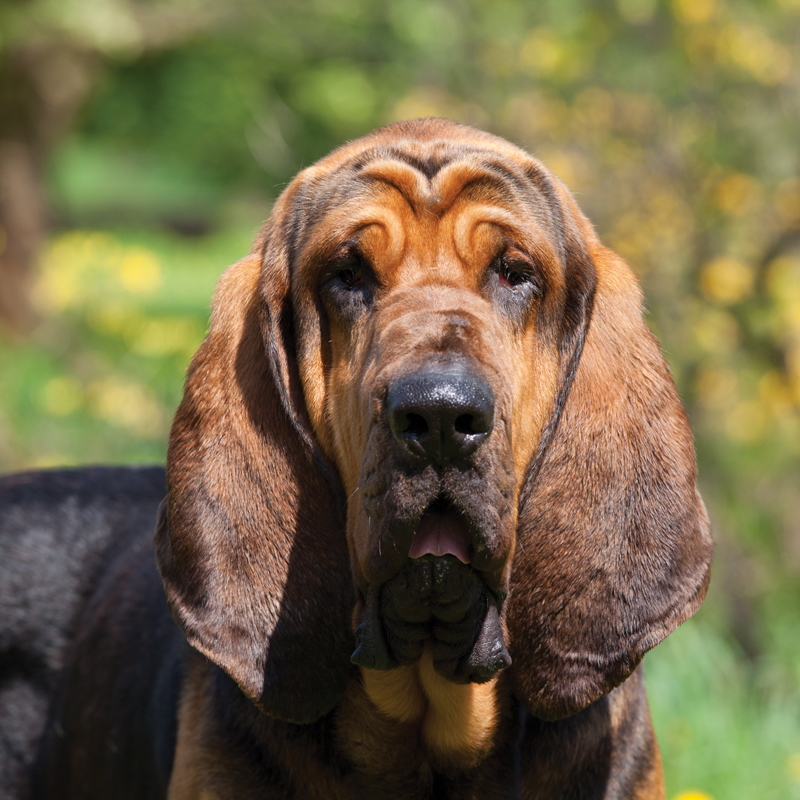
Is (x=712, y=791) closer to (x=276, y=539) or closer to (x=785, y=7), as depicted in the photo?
(x=276, y=539)

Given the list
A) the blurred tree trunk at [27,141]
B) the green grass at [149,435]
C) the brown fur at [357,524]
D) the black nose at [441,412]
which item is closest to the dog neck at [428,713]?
the brown fur at [357,524]

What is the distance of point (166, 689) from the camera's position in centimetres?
332

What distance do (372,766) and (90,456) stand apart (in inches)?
209

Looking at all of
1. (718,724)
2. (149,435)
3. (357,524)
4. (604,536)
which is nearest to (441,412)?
(357,524)

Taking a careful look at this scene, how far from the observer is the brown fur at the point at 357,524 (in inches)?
110

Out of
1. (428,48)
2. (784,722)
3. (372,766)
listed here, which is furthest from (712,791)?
(428,48)

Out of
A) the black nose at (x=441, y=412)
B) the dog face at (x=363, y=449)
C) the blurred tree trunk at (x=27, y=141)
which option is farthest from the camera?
the blurred tree trunk at (x=27, y=141)

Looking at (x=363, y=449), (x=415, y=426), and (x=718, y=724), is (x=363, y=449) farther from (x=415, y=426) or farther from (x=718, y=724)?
(x=718, y=724)

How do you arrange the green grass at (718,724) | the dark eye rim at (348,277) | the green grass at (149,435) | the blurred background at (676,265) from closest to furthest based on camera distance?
the dark eye rim at (348,277) → the green grass at (718,724) → the green grass at (149,435) → the blurred background at (676,265)

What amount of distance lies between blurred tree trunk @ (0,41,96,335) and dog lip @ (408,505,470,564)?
36.0 ft

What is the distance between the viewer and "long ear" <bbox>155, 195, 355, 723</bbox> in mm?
2766

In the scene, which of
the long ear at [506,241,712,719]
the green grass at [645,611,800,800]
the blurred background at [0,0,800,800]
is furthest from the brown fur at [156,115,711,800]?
the green grass at [645,611,800,800]

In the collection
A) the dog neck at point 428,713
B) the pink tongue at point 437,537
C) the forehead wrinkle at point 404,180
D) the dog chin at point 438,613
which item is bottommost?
the dog neck at point 428,713

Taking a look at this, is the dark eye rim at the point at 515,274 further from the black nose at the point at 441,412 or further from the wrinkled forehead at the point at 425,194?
the black nose at the point at 441,412
